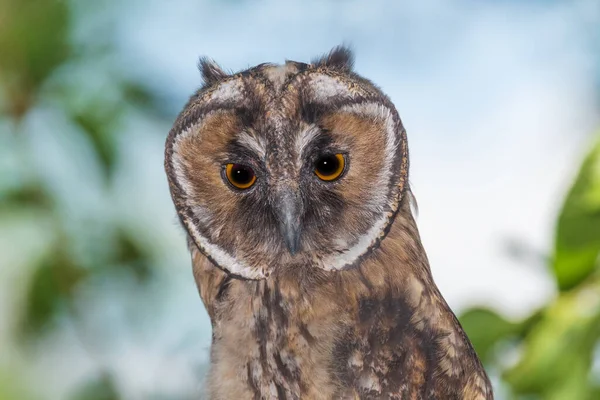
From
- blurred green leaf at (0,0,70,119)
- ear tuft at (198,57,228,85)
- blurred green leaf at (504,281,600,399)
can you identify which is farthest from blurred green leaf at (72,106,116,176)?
blurred green leaf at (504,281,600,399)

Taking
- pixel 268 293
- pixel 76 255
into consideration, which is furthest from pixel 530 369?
pixel 76 255

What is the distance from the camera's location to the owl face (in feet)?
4.08

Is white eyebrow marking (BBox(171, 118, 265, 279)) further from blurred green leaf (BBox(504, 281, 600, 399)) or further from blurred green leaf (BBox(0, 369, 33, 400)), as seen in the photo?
blurred green leaf (BBox(0, 369, 33, 400))

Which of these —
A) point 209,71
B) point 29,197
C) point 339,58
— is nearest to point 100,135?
point 29,197

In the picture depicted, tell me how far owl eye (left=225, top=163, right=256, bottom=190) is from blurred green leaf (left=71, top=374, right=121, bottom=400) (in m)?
1.57

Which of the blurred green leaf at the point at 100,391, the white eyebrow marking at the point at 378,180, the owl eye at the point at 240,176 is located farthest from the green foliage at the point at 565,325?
the blurred green leaf at the point at 100,391

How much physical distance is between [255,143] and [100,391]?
173 cm

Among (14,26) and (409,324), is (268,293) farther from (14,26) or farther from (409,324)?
(14,26)

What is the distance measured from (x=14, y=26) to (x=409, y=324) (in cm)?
224

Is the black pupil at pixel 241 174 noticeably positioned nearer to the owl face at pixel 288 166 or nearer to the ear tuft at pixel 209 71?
the owl face at pixel 288 166

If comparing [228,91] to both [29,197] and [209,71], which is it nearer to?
[209,71]

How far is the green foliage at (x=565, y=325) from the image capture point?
1425 mm

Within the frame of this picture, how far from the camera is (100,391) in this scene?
→ 2.62m

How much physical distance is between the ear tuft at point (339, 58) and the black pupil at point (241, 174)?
270 mm
